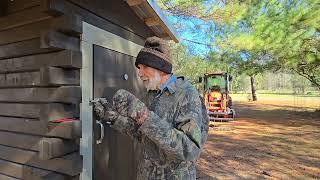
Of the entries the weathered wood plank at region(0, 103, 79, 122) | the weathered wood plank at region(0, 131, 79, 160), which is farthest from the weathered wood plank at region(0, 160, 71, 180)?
the weathered wood plank at region(0, 103, 79, 122)

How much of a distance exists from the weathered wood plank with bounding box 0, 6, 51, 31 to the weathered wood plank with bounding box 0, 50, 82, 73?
1.05 ft

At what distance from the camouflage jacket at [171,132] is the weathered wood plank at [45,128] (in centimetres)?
74

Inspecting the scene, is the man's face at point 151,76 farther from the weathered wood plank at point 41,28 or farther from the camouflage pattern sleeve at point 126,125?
the weathered wood plank at point 41,28

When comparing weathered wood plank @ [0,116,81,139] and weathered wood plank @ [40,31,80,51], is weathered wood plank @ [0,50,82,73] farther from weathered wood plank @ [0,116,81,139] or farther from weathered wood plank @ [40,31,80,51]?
weathered wood plank @ [0,116,81,139]

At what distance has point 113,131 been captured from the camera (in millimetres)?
3662

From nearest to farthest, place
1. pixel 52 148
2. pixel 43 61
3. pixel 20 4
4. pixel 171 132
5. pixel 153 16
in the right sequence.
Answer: pixel 171 132 → pixel 52 148 → pixel 43 61 → pixel 20 4 → pixel 153 16

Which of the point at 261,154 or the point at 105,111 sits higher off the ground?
the point at 105,111

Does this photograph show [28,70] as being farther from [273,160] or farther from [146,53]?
[273,160]

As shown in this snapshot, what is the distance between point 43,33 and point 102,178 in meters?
1.68

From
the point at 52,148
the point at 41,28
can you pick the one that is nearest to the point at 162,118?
the point at 52,148

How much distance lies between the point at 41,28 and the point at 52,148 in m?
1.04

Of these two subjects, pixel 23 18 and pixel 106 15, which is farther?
pixel 106 15

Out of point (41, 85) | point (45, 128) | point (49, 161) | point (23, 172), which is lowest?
point (23, 172)

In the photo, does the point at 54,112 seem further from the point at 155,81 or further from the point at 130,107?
the point at 130,107
